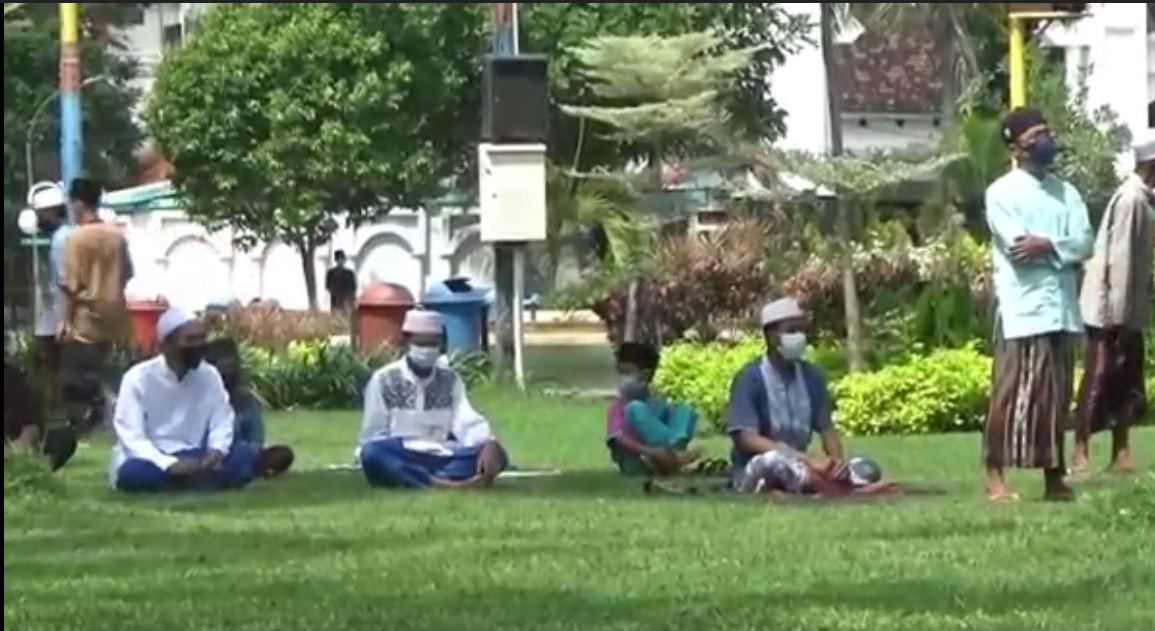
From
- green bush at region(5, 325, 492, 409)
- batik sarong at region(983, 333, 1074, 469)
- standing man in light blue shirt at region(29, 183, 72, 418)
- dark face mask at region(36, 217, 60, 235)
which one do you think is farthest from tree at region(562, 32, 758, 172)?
batik sarong at region(983, 333, 1074, 469)

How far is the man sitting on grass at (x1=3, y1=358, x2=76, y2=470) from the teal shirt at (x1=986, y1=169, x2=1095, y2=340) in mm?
3903

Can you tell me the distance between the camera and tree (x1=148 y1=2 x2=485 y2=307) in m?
33.1

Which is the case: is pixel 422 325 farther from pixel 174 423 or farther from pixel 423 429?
pixel 174 423

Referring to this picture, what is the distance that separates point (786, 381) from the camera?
36.3ft

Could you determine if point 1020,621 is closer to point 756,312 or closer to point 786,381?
point 786,381

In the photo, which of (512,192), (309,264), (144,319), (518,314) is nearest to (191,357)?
(144,319)

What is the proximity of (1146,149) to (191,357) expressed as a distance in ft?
13.7

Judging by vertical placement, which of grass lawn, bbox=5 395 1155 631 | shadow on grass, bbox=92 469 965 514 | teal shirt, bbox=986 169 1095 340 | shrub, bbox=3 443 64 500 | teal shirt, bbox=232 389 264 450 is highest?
teal shirt, bbox=986 169 1095 340

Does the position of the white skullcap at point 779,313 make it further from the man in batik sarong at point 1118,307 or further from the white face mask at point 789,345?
the man in batik sarong at point 1118,307

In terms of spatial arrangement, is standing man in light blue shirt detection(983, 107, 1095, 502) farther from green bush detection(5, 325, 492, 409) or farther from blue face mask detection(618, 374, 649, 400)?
green bush detection(5, 325, 492, 409)

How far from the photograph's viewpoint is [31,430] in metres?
11.8

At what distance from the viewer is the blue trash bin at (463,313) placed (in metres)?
23.7

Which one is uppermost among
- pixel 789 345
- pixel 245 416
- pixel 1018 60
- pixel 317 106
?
pixel 317 106

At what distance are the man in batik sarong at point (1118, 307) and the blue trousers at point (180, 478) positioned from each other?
365 cm
